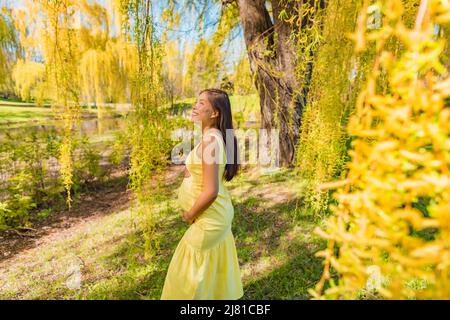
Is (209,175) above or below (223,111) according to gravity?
below

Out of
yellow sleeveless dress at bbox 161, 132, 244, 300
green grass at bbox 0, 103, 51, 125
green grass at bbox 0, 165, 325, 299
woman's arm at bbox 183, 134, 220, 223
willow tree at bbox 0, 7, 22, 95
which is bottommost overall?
green grass at bbox 0, 165, 325, 299

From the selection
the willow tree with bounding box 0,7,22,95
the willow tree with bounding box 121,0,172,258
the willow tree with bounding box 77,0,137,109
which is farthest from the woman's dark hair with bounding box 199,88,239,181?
the willow tree with bounding box 77,0,137,109

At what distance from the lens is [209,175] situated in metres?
1.43

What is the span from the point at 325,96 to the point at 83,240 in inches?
98.9

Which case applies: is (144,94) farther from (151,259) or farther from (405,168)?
(405,168)

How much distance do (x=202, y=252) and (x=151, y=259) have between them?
1.19 metres

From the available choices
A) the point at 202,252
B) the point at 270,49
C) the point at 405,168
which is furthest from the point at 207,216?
the point at 270,49

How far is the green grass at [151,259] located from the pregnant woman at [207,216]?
0.50 m

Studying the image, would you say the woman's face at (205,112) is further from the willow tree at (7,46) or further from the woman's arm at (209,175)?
the willow tree at (7,46)

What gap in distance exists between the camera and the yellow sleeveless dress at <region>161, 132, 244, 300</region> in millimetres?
1487

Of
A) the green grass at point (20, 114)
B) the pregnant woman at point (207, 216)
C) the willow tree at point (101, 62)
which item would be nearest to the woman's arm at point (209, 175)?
the pregnant woman at point (207, 216)

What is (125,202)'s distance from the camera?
A: 4.10 m

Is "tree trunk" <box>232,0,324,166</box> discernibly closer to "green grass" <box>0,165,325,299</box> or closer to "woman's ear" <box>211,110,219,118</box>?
"green grass" <box>0,165,325,299</box>

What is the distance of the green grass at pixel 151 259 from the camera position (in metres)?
2.22
